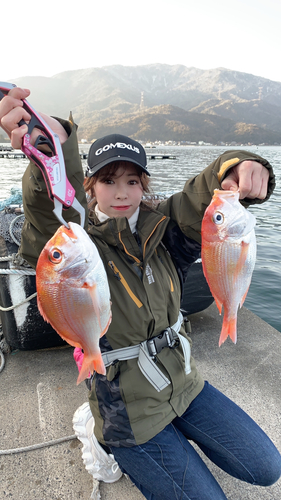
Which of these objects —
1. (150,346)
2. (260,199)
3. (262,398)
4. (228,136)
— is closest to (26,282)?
(150,346)

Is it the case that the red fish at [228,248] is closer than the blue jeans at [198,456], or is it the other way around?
the red fish at [228,248]

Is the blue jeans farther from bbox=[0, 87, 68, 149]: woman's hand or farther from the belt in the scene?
bbox=[0, 87, 68, 149]: woman's hand

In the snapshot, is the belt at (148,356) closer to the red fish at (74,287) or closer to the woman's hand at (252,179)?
the red fish at (74,287)

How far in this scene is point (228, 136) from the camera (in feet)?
491

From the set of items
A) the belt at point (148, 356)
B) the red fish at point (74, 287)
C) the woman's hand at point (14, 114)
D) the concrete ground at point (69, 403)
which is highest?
the woman's hand at point (14, 114)

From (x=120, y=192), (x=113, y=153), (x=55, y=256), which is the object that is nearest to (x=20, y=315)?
(x=120, y=192)

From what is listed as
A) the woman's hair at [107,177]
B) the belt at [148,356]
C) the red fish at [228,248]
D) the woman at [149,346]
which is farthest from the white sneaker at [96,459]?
the woman's hair at [107,177]

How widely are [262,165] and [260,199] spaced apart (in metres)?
0.18

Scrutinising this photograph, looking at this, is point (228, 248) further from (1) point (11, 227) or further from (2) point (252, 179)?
(1) point (11, 227)

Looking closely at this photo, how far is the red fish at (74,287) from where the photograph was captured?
1163 mm

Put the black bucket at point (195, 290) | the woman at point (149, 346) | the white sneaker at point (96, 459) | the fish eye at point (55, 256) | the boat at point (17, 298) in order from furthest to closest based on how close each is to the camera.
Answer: the black bucket at point (195, 290)
the boat at point (17, 298)
the white sneaker at point (96, 459)
the woman at point (149, 346)
the fish eye at point (55, 256)

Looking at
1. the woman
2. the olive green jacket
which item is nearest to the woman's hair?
the woman

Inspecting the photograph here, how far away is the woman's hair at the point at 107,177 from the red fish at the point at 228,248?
0.85m

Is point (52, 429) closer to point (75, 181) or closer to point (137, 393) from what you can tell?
point (137, 393)
